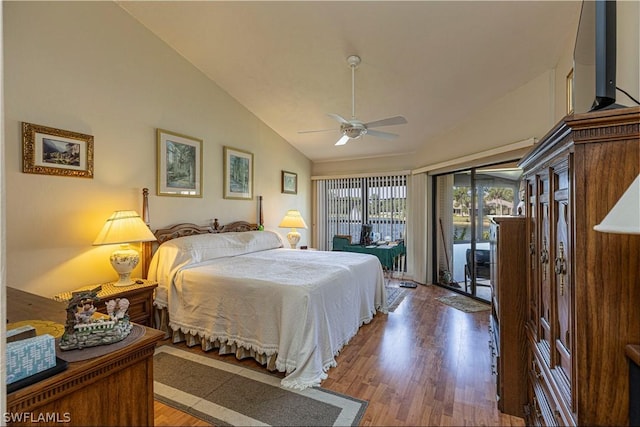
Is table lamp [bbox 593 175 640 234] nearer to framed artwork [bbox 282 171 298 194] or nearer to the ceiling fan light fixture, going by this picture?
the ceiling fan light fixture

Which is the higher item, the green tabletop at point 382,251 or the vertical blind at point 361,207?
the vertical blind at point 361,207

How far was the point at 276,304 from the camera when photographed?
2.31m

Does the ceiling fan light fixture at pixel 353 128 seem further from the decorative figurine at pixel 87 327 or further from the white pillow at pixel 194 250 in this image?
the decorative figurine at pixel 87 327

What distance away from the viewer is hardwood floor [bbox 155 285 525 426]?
6.15 feet

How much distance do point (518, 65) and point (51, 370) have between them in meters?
3.86

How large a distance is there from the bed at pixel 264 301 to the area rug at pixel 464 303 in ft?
4.10

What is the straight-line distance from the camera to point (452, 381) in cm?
226

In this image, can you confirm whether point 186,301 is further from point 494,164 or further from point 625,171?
point 494,164

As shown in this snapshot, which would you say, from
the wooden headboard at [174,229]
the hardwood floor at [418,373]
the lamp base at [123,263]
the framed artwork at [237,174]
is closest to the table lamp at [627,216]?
the hardwood floor at [418,373]

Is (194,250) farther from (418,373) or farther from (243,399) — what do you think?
(418,373)

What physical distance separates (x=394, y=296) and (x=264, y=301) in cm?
269

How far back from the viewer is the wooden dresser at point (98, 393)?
0.88 metres

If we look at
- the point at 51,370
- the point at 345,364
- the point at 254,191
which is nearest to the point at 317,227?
the point at 254,191

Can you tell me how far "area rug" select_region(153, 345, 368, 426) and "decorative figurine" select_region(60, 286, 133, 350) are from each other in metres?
1.07
